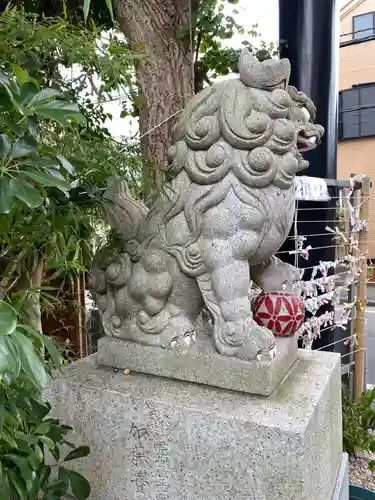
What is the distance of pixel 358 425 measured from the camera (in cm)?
223

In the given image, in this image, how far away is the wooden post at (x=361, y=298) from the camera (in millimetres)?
2371

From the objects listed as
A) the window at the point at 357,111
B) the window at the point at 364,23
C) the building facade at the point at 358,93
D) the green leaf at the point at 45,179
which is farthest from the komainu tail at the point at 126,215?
the window at the point at 364,23

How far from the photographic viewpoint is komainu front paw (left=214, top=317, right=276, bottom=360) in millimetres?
1077

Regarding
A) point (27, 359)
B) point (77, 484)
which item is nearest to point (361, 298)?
point (77, 484)

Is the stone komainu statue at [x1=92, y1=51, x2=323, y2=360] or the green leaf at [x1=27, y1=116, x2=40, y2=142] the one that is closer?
the green leaf at [x1=27, y1=116, x2=40, y2=142]

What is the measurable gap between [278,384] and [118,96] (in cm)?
83

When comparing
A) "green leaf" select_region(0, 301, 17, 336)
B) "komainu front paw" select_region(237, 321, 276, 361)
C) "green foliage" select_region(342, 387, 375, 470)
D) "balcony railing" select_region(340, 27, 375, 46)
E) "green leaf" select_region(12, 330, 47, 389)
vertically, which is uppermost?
"balcony railing" select_region(340, 27, 375, 46)

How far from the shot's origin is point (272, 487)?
3.18 ft

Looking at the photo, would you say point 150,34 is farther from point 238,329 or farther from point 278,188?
point 238,329

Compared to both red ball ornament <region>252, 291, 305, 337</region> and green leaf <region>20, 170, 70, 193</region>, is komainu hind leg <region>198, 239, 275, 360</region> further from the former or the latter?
green leaf <region>20, 170, 70, 193</region>

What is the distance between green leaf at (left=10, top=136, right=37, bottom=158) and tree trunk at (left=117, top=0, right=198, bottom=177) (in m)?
1.40

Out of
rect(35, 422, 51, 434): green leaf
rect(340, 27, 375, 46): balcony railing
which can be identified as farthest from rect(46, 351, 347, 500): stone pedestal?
rect(340, 27, 375, 46): balcony railing

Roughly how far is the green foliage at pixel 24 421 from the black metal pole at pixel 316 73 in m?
1.66

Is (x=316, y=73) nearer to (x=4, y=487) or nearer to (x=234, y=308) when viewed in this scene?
(x=234, y=308)
